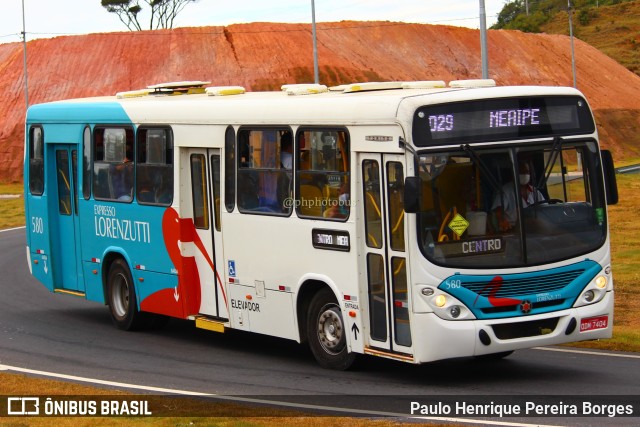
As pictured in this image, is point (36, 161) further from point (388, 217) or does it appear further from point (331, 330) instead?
point (388, 217)

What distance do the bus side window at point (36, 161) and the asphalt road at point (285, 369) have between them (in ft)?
7.22

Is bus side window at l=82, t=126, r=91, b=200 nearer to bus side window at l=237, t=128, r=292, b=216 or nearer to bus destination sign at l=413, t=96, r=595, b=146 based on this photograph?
bus side window at l=237, t=128, r=292, b=216

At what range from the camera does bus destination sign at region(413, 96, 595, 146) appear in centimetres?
1190

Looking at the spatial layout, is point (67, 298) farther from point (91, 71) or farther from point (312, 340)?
point (91, 71)

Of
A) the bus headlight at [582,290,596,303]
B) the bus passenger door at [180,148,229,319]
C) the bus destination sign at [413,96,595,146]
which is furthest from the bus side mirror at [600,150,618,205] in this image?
the bus passenger door at [180,148,229,319]

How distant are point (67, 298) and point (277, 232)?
934cm

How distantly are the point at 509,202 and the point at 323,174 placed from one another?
2147 millimetres

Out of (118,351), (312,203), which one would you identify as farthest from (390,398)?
(118,351)

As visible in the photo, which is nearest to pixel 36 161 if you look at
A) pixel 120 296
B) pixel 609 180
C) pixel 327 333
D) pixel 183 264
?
pixel 120 296

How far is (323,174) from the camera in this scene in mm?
13062

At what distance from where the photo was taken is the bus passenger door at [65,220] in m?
18.2

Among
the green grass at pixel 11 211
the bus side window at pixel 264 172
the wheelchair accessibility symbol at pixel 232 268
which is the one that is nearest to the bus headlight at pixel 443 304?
the bus side window at pixel 264 172

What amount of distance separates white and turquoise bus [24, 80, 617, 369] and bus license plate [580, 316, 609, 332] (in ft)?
0.04

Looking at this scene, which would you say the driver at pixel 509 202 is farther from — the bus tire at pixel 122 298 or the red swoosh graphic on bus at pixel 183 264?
the bus tire at pixel 122 298
